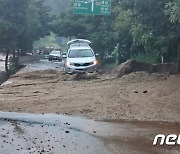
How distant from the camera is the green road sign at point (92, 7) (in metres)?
31.5

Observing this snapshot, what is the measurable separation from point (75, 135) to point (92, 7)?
24.3 meters

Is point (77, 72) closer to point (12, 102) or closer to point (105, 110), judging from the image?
point (12, 102)

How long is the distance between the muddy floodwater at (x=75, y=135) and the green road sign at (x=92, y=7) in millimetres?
22178

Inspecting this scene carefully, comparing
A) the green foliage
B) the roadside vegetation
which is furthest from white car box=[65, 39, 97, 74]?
the green foliage

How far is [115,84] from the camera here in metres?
16.8

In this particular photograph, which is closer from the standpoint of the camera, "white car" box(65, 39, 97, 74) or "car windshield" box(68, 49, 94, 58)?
"white car" box(65, 39, 97, 74)

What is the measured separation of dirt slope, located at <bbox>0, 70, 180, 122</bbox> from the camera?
1065cm

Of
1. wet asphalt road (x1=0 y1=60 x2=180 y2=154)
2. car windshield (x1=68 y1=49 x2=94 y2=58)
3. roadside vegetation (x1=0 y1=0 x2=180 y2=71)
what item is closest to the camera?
wet asphalt road (x1=0 y1=60 x2=180 y2=154)

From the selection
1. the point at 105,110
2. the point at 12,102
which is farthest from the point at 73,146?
the point at 12,102

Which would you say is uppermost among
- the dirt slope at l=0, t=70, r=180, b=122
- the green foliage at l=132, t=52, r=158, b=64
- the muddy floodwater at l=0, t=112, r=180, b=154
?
the muddy floodwater at l=0, t=112, r=180, b=154

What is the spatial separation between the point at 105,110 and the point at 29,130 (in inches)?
117

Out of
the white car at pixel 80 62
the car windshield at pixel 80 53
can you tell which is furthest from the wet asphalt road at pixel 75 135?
the car windshield at pixel 80 53

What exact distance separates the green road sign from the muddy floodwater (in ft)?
72.8

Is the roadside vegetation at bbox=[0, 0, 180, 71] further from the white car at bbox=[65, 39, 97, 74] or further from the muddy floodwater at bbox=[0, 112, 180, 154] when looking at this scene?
the muddy floodwater at bbox=[0, 112, 180, 154]
